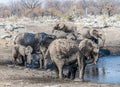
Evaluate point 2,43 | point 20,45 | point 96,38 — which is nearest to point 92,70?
point 20,45

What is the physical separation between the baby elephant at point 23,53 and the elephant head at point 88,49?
5501 millimetres

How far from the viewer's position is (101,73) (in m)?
21.2

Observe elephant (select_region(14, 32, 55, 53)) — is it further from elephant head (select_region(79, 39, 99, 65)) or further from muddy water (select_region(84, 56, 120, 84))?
elephant head (select_region(79, 39, 99, 65))

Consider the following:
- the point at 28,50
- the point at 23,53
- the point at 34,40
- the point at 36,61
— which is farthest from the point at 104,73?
the point at 34,40

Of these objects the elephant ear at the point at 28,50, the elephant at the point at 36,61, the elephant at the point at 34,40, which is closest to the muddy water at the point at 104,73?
the elephant at the point at 36,61

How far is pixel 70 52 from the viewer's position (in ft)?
53.6

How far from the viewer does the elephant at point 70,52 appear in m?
16.3

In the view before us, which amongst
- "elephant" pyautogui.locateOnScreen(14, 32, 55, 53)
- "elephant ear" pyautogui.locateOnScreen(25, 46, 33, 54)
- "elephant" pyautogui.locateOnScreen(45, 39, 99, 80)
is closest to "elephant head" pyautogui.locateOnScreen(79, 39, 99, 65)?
"elephant" pyautogui.locateOnScreen(45, 39, 99, 80)

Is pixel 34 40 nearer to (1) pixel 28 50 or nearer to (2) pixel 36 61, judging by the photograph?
(2) pixel 36 61

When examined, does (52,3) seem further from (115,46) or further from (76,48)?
(76,48)

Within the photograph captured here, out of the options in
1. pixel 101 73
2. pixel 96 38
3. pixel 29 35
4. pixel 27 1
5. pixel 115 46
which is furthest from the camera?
pixel 27 1

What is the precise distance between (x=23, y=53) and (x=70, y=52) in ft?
19.5

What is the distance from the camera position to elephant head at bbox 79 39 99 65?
1660cm

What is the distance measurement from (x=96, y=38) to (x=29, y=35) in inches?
302
